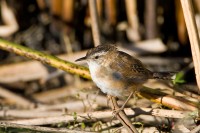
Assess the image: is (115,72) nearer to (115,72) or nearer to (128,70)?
(115,72)

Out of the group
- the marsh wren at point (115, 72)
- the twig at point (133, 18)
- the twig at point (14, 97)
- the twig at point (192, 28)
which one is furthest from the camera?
the twig at point (133, 18)

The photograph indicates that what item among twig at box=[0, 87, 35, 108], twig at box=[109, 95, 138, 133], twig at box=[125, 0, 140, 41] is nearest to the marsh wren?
twig at box=[109, 95, 138, 133]

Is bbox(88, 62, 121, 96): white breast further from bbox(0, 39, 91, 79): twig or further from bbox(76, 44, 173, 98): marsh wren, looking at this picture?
bbox(0, 39, 91, 79): twig

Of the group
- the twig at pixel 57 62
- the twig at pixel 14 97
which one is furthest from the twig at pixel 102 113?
the twig at pixel 14 97

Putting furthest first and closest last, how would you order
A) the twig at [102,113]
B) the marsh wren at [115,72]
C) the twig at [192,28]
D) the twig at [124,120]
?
1. the marsh wren at [115,72]
2. the twig at [102,113]
3. the twig at [124,120]
4. the twig at [192,28]

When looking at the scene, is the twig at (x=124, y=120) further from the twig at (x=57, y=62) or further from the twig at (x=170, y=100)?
the twig at (x=57, y=62)

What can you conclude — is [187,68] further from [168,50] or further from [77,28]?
[77,28]

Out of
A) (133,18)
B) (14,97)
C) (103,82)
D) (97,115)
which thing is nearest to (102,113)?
(97,115)

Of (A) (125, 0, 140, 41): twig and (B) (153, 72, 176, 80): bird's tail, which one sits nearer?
(B) (153, 72, 176, 80): bird's tail

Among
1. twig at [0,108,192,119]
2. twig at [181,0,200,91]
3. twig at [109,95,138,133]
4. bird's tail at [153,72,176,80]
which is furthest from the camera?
bird's tail at [153,72,176,80]
